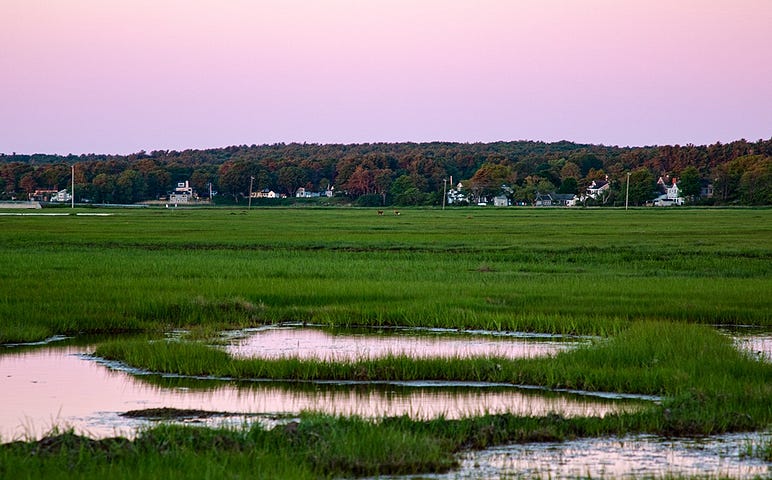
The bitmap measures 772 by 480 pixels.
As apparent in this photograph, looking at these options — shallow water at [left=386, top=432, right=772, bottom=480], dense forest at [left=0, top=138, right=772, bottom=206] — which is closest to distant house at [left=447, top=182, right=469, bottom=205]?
dense forest at [left=0, top=138, right=772, bottom=206]

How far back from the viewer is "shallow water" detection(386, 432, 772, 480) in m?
9.40

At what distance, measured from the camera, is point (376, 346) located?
58.9ft

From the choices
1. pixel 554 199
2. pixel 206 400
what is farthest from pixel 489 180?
pixel 206 400

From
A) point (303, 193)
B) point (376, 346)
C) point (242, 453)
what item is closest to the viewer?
point (242, 453)

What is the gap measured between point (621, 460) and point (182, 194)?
181876 mm

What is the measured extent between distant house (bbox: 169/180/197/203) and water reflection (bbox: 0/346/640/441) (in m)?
165

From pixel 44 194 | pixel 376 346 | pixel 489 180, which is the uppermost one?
pixel 489 180

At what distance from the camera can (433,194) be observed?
16975cm

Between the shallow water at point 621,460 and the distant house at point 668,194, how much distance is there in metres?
145

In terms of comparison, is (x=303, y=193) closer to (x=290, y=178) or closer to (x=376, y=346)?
(x=290, y=178)

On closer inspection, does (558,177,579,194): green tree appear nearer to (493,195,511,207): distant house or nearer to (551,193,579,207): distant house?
(551,193,579,207): distant house

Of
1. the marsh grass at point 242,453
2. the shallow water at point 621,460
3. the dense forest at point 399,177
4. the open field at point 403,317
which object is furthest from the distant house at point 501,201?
the marsh grass at point 242,453

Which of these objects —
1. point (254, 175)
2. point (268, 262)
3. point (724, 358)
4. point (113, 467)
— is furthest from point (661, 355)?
point (254, 175)

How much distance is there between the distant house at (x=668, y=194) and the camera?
15600 centimetres
